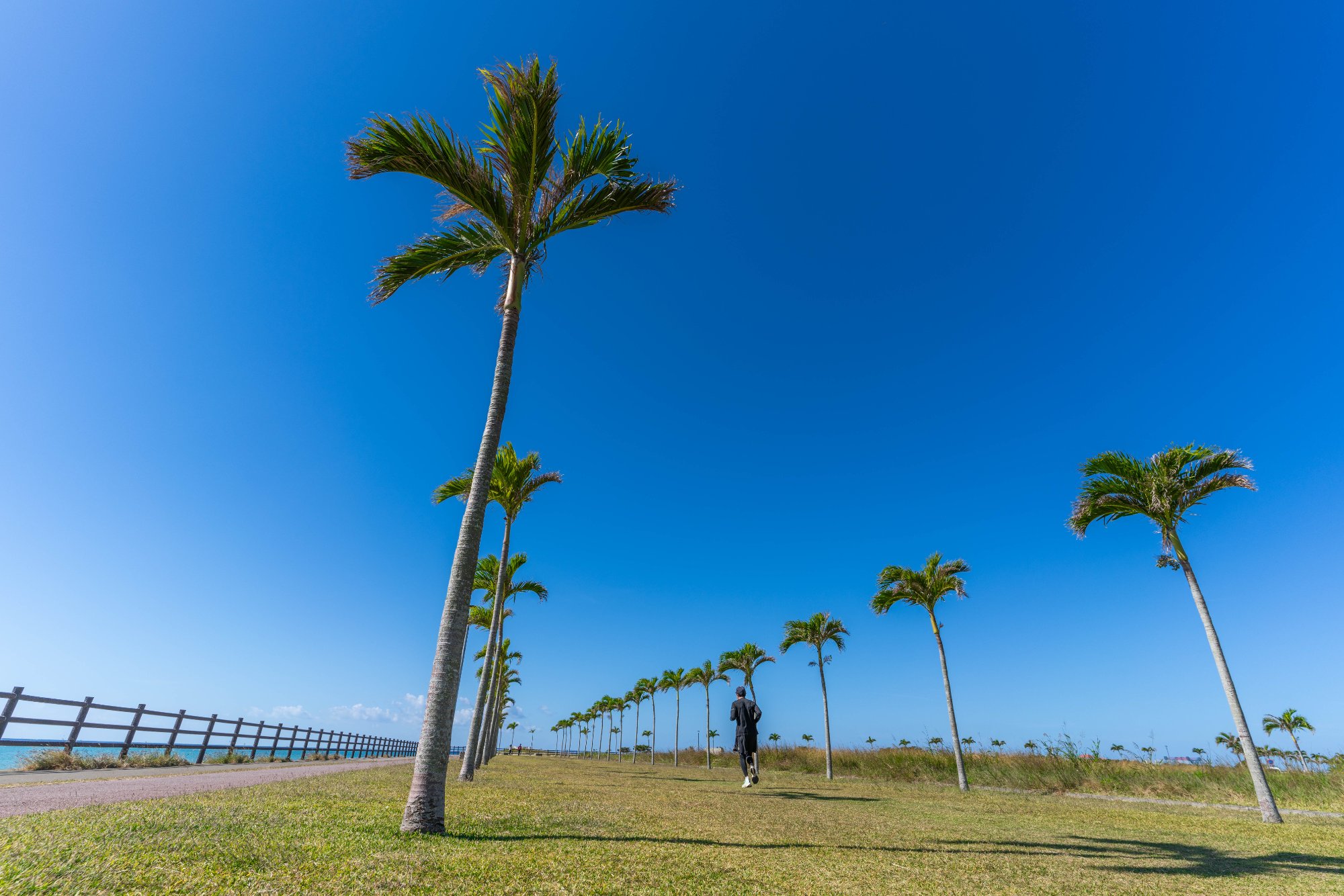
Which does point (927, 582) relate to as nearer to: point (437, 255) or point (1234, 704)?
point (1234, 704)

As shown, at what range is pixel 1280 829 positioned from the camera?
34.7ft

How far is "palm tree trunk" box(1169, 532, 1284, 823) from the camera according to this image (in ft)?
39.8

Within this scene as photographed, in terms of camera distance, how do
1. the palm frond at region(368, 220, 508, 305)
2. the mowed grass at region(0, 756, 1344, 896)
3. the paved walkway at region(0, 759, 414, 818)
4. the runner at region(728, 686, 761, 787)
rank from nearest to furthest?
the mowed grass at region(0, 756, 1344, 896) → the paved walkway at region(0, 759, 414, 818) → the palm frond at region(368, 220, 508, 305) → the runner at region(728, 686, 761, 787)

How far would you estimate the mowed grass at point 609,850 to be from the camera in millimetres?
3916

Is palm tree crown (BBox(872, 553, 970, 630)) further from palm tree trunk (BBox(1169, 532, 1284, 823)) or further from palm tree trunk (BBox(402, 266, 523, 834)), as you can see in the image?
palm tree trunk (BBox(402, 266, 523, 834))

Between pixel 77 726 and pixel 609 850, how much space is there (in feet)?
43.7

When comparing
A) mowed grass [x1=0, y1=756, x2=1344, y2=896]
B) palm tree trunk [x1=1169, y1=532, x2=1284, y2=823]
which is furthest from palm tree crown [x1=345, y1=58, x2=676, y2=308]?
palm tree trunk [x1=1169, y1=532, x2=1284, y2=823]

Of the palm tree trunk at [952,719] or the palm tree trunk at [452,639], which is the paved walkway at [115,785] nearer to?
the palm tree trunk at [452,639]

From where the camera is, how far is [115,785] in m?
8.36

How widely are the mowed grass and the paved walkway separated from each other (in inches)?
26.6

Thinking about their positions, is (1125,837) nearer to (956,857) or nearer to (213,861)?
(956,857)

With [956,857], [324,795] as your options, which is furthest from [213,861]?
[956,857]

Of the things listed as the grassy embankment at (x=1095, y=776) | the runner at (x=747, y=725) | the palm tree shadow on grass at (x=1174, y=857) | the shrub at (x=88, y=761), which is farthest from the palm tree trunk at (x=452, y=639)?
the grassy embankment at (x=1095, y=776)

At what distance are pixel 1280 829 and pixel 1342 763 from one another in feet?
42.6
